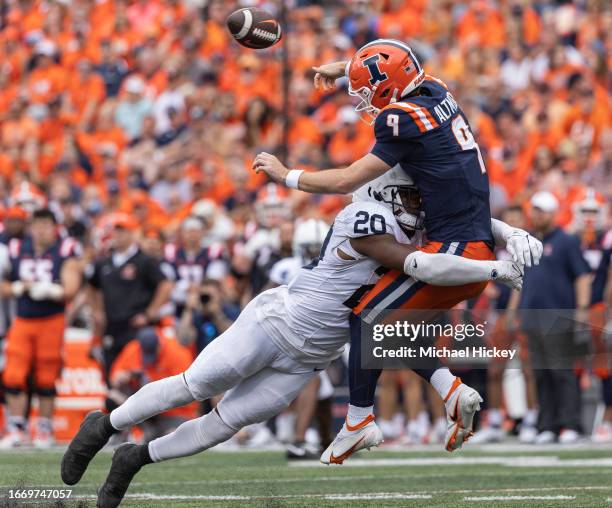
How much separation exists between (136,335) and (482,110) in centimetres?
442

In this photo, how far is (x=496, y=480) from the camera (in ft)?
24.2

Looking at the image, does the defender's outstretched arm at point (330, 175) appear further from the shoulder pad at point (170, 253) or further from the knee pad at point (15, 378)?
the shoulder pad at point (170, 253)

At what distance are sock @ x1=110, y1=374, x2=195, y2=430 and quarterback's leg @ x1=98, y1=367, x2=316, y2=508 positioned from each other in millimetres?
116

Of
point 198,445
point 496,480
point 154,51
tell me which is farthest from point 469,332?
point 154,51

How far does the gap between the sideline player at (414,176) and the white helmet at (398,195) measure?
0.24 feet

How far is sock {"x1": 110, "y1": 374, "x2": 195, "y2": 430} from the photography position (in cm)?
568

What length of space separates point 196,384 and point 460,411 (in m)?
1.06

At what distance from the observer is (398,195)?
5.64m

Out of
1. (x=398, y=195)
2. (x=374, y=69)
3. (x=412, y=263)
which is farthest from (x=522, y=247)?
(x=374, y=69)

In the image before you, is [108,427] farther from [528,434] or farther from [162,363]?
[528,434]

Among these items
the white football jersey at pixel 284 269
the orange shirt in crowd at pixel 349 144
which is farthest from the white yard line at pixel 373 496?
the orange shirt in crowd at pixel 349 144

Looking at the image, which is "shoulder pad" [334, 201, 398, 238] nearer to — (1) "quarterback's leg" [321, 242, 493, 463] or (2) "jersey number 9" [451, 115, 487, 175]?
(1) "quarterback's leg" [321, 242, 493, 463]

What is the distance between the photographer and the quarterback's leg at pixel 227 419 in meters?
5.71

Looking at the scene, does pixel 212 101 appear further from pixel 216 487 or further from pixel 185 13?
pixel 216 487
